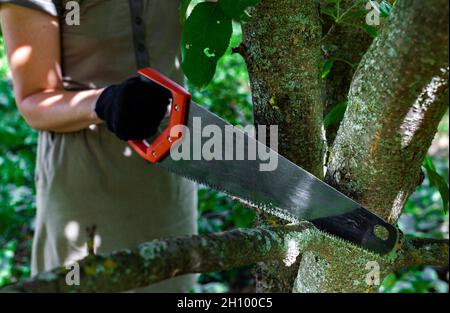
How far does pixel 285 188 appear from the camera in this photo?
3.79 feet

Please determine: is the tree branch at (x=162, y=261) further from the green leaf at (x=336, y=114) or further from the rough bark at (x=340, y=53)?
the rough bark at (x=340, y=53)

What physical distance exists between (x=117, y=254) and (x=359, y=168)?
0.53 m

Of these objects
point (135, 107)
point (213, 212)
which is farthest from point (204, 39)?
point (213, 212)

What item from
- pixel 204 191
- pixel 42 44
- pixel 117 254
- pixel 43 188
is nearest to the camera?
pixel 117 254

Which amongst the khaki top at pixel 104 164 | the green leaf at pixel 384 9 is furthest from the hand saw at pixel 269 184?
the khaki top at pixel 104 164

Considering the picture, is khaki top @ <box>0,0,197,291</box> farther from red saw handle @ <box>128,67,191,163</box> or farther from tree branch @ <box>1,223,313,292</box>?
tree branch @ <box>1,223,313,292</box>

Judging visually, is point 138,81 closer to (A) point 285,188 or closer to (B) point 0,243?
(A) point 285,188

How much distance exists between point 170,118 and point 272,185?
0.89 ft

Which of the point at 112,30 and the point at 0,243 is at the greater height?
the point at 112,30

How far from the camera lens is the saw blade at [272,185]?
3.55 ft

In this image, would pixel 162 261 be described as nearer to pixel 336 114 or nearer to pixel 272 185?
pixel 272 185

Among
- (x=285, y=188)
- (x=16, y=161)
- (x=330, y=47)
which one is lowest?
(x=16, y=161)

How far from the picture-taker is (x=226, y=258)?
82cm
